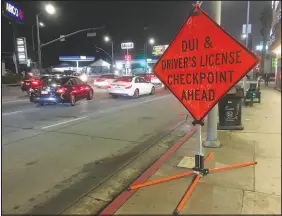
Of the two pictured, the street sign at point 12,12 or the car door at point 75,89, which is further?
the street sign at point 12,12

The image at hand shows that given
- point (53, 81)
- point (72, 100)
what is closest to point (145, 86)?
point (72, 100)

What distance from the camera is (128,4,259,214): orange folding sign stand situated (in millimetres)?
4461

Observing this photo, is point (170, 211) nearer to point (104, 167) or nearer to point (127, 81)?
point (104, 167)

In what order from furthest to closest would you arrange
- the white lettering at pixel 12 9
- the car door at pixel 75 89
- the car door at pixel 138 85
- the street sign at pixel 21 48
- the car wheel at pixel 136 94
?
the street sign at pixel 21 48
the white lettering at pixel 12 9
the car door at pixel 138 85
the car wheel at pixel 136 94
the car door at pixel 75 89

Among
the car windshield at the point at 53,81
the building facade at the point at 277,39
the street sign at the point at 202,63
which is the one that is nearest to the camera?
the street sign at the point at 202,63

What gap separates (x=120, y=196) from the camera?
4449 mm

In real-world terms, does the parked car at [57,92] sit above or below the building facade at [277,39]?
below

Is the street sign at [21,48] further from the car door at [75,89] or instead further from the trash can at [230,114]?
the trash can at [230,114]

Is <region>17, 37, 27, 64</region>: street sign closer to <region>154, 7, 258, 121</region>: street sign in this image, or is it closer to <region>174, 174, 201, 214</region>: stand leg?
<region>154, 7, 258, 121</region>: street sign

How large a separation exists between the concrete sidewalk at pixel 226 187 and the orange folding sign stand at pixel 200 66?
0.19 meters

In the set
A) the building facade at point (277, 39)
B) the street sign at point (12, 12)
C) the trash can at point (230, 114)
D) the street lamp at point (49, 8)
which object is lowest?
the trash can at point (230, 114)

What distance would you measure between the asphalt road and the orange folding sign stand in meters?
1.28

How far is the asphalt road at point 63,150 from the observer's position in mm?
4789

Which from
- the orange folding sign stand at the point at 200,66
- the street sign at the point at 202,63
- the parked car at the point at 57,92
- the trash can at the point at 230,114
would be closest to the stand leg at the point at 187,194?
the orange folding sign stand at the point at 200,66
